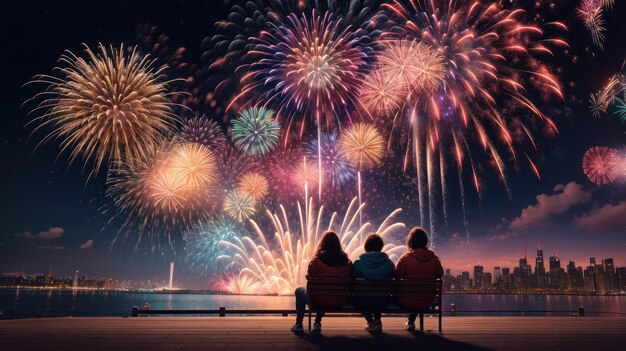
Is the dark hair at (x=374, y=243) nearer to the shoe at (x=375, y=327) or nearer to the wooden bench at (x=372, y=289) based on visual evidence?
the wooden bench at (x=372, y=289)

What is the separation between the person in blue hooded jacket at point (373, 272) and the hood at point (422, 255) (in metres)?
0.45

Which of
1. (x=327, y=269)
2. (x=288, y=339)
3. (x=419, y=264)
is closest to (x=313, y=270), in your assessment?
(x=327, y=269)

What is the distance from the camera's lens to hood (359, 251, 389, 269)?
896 cm

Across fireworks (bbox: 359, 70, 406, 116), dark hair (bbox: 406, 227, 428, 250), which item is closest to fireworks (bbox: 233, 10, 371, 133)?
fireworks (bbox: 359, 70, 406, 116)

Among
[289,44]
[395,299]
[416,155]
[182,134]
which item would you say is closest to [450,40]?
[416,155]

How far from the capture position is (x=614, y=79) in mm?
30750

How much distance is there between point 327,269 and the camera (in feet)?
28.6

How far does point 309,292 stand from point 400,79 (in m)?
22.8

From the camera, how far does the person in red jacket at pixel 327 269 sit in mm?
8602

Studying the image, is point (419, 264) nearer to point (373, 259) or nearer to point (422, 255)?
point (422, 255)

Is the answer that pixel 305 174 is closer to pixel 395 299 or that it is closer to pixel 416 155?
pixel 416 155

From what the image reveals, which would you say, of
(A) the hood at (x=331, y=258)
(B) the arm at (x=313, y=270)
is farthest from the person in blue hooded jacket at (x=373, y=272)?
(B) the arm at (x=313, y=270)

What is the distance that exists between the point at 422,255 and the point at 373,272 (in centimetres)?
96

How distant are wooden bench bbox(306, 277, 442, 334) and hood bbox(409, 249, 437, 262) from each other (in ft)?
1.29
